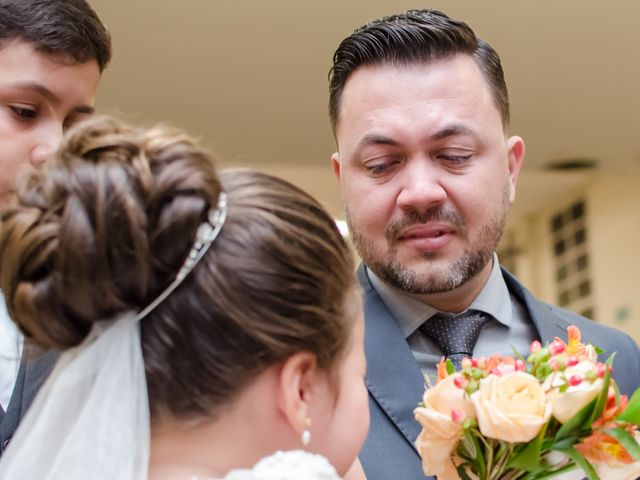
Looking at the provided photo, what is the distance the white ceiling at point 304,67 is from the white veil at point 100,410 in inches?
150

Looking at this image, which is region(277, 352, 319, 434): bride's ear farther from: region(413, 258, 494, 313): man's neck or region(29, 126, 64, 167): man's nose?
region(413, 258, 494, 313): man's neck

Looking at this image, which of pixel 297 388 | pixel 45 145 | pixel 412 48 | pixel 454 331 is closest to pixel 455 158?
pixel 412 48

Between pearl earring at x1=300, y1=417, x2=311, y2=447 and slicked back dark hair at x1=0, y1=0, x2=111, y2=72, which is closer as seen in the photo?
pearl earring at x1=300, y1=417, x2=311, y2=447

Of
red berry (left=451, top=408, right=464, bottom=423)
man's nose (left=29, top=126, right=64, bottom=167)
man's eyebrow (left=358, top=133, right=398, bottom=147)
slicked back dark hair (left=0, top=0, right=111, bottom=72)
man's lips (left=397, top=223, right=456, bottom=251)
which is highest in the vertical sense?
slicked back dark hair (left=0, top=0, right=111, bottom=72)

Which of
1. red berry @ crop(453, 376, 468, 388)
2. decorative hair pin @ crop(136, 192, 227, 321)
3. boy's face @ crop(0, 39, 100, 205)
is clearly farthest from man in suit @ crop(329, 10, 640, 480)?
decorative hair pin @ crop(136, 192, 227, 321)

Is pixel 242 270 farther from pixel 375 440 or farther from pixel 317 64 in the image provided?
pixel 317 64

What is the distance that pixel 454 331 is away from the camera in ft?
8.39

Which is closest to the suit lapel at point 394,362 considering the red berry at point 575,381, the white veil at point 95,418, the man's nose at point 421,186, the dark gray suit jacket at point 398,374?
the dark gray suit jacket at point 398,374

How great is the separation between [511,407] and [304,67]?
Result: 4.55 meters

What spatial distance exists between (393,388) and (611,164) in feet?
20.4

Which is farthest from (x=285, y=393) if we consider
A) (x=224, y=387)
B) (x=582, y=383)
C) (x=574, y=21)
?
(x=574, y=21)

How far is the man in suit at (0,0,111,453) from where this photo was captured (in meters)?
2.07

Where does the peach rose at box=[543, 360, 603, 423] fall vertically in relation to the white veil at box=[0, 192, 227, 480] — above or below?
below

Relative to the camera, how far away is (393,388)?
2.42 metres
